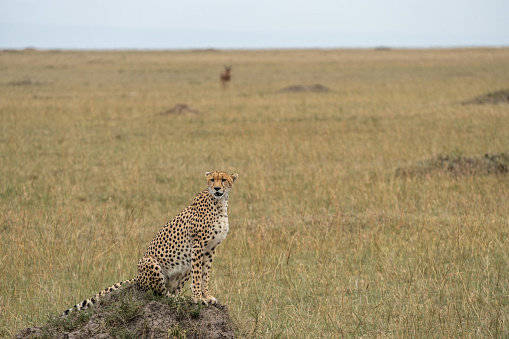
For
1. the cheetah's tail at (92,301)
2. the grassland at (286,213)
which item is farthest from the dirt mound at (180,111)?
the cheetah's tail at (92,301)

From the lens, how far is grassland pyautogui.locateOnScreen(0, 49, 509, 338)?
5.58 metres

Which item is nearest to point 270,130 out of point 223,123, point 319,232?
point 223,123

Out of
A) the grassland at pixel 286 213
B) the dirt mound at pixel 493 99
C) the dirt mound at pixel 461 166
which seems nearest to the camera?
the grassland at pixel 286 213

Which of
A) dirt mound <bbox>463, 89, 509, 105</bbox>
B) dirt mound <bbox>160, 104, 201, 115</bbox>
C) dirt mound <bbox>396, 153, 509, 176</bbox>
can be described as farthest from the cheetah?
dirt mound <bbox>463, 89, 509, 105</bbox>

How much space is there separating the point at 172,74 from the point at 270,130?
1230 inches

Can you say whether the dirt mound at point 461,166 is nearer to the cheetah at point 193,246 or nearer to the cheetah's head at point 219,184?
the cheetah at point 193,246

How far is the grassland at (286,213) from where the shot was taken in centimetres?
558

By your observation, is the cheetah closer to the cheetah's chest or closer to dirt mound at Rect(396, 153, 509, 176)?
the cheetah's chest

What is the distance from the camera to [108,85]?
37.2 m

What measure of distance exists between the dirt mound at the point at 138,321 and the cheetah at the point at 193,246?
74 mm

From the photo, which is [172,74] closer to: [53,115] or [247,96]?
[247,96]

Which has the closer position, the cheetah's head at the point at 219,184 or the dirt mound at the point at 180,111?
the cheetah's head at the point at 219,184

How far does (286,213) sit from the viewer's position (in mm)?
9219

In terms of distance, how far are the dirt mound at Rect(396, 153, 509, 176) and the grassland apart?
327 millimetres
